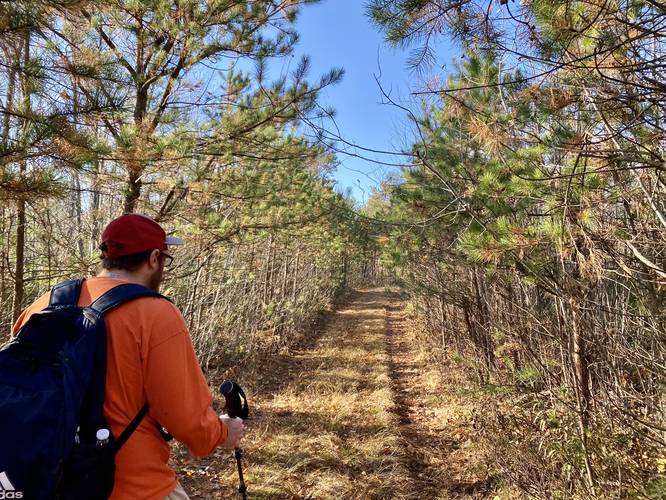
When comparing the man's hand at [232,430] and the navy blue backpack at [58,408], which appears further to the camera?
the man's hand at [232,430]

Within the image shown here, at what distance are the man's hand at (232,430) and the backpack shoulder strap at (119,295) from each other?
0.63 metres

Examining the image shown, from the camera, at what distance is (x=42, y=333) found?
1342 mm

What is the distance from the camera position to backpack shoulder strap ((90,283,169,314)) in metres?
1.42

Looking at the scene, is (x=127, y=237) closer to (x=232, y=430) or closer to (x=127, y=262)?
(x=127, y=262)

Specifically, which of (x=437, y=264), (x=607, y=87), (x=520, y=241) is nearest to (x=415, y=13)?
(x=607, y=87)

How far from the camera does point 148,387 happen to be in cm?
144

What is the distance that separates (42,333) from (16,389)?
0.18 m

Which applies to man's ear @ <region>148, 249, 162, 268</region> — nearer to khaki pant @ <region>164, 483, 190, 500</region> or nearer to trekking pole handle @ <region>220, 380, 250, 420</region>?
trekking pole handle @ <region>220, 380, 250, 420</region>

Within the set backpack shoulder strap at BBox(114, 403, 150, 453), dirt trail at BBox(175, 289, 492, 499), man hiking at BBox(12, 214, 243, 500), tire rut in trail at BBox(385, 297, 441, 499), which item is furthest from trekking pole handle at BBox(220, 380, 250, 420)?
tire rut in trail at BBox(385, 297, 441, 499)

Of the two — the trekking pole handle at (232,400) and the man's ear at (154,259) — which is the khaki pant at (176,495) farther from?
the man's ear at (154,259)

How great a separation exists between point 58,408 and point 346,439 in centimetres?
446

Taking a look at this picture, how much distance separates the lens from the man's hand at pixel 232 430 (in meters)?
1.72

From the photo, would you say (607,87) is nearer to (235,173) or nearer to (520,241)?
(520,241)

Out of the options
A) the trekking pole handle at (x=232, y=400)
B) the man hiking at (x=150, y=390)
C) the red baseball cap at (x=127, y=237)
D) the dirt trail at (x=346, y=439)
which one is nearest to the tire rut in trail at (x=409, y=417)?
the dirt trail at (x=346, y=439)
